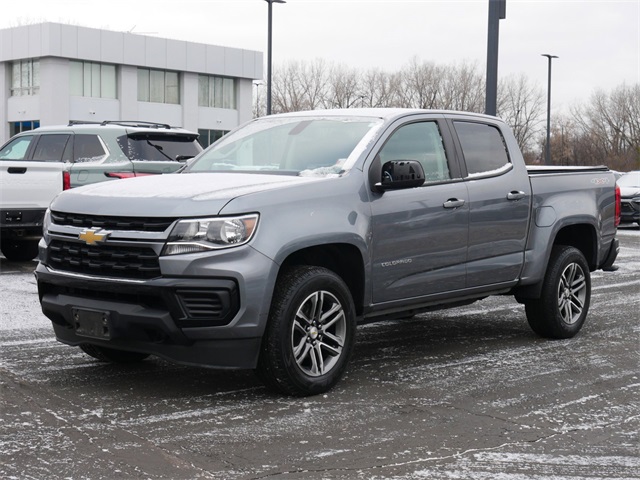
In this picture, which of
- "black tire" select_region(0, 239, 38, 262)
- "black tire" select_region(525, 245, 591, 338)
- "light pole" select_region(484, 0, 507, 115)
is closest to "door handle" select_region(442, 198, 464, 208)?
"black tire" select_region(525, 245, 591, 338)

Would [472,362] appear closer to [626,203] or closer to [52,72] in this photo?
[626,203]

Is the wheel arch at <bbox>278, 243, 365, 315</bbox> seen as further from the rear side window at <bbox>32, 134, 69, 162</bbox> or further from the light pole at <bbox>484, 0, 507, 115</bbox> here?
the rear side window at <bbox>32, 134, 69, 162</bbox>

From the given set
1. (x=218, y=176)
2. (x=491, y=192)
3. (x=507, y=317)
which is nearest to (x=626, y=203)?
(x=507, y=317)

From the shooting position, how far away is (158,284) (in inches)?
222

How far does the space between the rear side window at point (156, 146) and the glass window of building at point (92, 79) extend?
4506cm

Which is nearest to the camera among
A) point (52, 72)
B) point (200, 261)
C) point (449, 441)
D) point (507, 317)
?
point (449, 441)

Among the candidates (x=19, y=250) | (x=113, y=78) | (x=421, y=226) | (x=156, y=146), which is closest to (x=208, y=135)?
(x=113, y=78)

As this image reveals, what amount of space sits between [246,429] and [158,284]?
97 centimetres

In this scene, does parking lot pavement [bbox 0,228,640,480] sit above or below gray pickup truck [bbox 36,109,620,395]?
below

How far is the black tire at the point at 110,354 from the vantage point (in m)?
6.88

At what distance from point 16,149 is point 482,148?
9.43m

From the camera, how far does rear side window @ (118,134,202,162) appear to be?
45.8ft

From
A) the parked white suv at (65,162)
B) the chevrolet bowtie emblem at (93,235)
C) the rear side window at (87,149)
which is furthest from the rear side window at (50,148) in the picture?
the chevrolet bowtie emblem at (93,235)

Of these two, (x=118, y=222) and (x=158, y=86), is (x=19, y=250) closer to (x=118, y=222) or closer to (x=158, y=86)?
(x=118, y=222)
